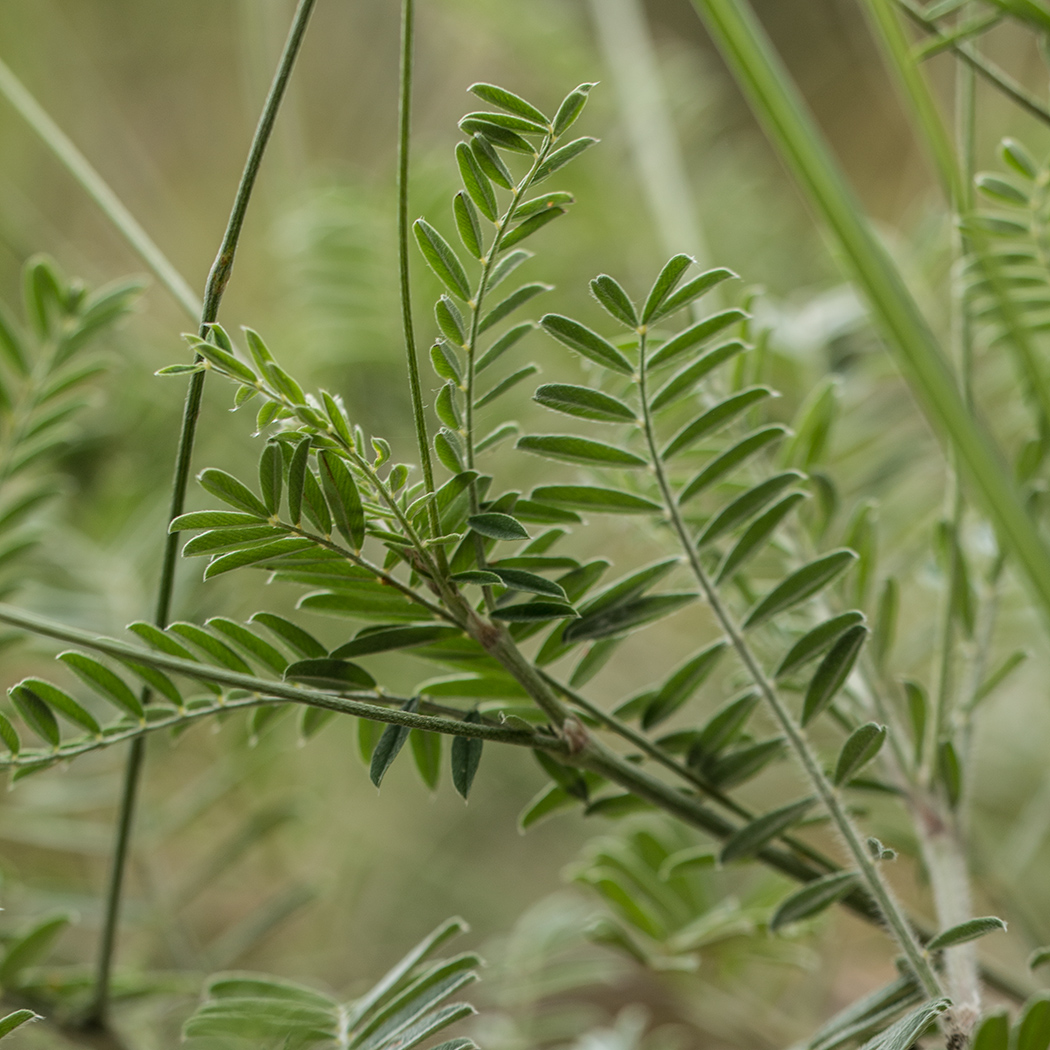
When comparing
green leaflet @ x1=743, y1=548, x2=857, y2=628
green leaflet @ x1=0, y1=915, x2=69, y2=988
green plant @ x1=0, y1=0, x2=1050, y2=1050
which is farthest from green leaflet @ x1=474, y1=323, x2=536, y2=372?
green leaflet @ x1=0, y1=915, x2=69, y2=988

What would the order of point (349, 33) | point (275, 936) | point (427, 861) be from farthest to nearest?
point (349, 33)
point (275, 936)
point (427, 861)

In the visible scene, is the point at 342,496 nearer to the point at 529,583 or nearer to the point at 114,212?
the point at 529,583

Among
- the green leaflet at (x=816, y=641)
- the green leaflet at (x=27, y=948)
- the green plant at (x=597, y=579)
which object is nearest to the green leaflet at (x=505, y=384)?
the green plant at (x=597, y=579)

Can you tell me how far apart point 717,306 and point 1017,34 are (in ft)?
3.10

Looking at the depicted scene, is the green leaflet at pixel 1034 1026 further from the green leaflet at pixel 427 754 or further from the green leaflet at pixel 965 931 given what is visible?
the green leaflet at pixel 427 754

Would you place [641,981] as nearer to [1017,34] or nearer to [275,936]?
[275,936]

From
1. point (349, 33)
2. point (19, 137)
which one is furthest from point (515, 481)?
point (349, 33)

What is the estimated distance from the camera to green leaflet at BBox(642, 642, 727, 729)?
30 centimetres

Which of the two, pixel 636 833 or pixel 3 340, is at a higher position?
pixel 3 340

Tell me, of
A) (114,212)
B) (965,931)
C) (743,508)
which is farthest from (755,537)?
(114,212)

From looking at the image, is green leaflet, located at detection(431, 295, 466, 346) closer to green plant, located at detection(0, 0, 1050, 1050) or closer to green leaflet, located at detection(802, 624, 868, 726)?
green plant, located at detection(0, 0, 1050, 1050)

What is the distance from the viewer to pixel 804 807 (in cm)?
28

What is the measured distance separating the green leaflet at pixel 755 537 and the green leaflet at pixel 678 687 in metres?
0.03

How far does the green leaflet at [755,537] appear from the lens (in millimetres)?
282
